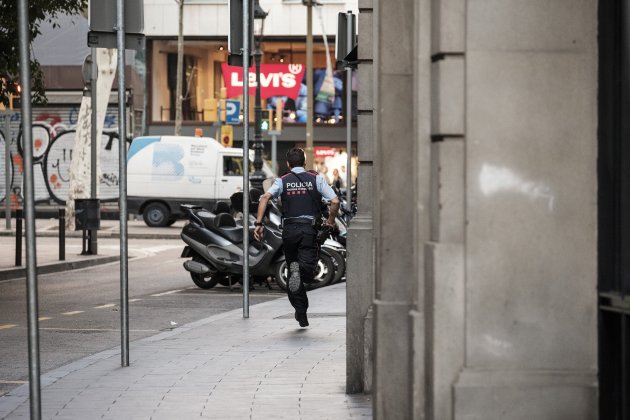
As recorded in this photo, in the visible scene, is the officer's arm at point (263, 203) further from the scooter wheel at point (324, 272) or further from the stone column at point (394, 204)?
the stone column at point (394, 204)

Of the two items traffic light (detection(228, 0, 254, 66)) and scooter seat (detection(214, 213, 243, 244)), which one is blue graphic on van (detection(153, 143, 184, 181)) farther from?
traffic light (detection(228, 0, 254, 66))

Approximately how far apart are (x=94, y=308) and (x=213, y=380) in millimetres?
7093

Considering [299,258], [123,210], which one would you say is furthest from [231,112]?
[123,210]

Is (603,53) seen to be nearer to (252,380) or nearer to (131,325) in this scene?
(252,380)

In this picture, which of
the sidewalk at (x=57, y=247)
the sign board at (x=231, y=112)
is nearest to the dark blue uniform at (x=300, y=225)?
the sidewalk at (x=57, y=247)

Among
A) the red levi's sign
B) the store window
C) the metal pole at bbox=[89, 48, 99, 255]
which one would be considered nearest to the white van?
the metal pole at bbox=[89, 48, 99, 255]

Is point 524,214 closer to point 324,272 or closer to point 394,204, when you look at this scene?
point 394,204

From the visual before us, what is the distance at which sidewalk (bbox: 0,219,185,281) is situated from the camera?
73.9 ft

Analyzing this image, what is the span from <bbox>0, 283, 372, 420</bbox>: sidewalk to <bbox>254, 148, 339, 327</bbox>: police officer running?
392 mm

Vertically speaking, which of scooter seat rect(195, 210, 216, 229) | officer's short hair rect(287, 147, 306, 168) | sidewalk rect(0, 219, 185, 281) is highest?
officer's short hair rect(287, 147, 306, 168)

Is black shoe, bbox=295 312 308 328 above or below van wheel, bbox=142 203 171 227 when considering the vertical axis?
above

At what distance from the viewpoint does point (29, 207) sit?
5820mm

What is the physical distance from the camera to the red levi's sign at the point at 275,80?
5059cm

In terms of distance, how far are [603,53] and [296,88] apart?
4492 cm
